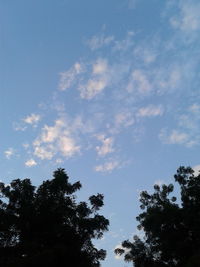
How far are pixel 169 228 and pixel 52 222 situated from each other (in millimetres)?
15392

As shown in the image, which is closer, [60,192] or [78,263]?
[78,263]

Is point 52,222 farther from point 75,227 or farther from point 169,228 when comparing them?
point 169,228

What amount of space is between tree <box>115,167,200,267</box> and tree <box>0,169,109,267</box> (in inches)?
354

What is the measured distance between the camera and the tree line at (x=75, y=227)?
32.8m

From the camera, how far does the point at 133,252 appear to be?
1725 inches

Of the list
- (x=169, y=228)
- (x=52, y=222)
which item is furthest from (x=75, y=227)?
(x=169, y=228)

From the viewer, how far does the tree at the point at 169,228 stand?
40906 millimetres

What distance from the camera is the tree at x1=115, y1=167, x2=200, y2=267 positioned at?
40906 mm

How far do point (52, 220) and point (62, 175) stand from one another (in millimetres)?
5028

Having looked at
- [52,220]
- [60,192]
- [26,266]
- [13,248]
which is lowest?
[26,266]

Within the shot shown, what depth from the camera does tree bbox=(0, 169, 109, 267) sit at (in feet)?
110

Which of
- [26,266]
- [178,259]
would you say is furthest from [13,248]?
[178,259]

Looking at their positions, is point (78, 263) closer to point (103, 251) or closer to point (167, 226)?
point (103, 251)

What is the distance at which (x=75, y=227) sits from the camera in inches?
1432
